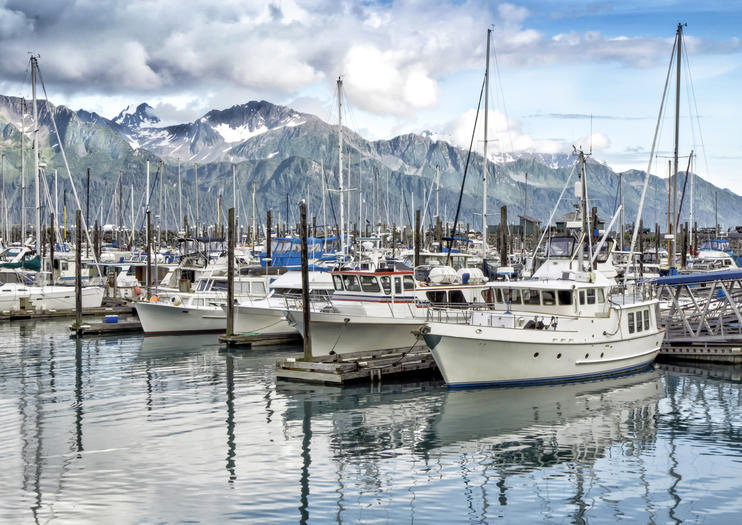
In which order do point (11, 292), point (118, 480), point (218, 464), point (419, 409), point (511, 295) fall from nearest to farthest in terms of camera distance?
point (118, 480), point (218, 464), point (419, 409), point (511, 295), point (11, 292)

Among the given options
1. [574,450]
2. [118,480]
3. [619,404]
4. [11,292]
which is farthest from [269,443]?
[11,292]

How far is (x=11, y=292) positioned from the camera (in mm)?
54500

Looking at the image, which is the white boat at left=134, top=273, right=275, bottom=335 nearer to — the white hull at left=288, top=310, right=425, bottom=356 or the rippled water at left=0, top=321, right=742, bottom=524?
the rippled water at left=0, top=321, right=742, bottom=524

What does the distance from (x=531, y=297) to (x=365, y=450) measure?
11522 mm

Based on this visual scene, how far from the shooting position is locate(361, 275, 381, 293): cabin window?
33.8 m

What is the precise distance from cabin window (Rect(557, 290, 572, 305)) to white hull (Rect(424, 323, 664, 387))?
51.0 inches

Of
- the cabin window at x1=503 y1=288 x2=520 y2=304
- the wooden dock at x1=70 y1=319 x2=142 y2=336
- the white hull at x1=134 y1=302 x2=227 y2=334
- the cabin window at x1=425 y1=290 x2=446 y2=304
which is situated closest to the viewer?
the cabin window at x1=503 y1=288 x2=520 y2=304

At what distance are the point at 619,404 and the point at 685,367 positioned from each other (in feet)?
28.8

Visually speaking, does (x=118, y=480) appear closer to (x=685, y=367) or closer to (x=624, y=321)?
(x=624, y=321)

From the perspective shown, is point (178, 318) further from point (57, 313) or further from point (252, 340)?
point (57, 313)

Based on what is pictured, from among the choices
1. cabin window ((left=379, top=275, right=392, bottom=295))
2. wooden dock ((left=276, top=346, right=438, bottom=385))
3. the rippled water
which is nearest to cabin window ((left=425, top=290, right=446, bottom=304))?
cabin window ((left=379, top=275, right=392, bottom=295))

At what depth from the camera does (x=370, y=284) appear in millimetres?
33875

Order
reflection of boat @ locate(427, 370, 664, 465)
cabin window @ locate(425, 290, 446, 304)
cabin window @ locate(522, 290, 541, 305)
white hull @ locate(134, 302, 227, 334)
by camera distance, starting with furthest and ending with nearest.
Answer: white hull @ locate(134, 302, 227, 334)
cabin window @ locate(425, 290, 446, 304)
cabin window @ locate(522, 290, 541, 305)
reflection of boat @ locate(427, 370, 664, 465)

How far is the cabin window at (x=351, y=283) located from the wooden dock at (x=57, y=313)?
2473 centimetres
